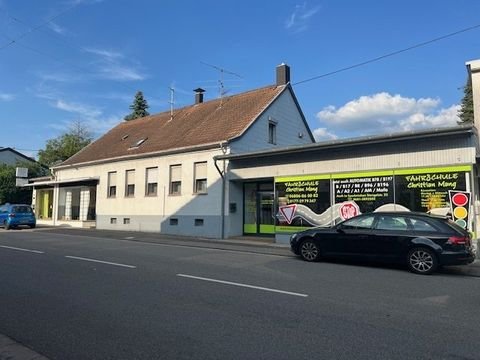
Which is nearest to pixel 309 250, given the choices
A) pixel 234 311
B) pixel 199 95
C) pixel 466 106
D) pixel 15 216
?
pixel 234 311

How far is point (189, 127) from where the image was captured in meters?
27.4

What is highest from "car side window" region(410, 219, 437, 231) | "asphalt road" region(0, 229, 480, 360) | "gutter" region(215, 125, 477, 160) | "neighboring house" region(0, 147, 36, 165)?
"neighboring house" region(0, 147, 36, 165)

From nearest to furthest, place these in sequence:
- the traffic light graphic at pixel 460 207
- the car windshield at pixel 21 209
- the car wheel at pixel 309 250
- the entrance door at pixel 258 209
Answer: the car wheel at pixel 309 250 → the traffic light graphic at pixel 460 207 → the entrance door at pixel 258 209 → the car windshield at pixel 21 209

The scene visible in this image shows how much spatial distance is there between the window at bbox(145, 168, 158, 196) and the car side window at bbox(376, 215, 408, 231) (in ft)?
52.9

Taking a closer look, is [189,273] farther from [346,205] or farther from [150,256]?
[346,205]

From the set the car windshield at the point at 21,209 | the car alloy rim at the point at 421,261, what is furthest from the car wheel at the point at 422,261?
the car windshield at the point at 21,209

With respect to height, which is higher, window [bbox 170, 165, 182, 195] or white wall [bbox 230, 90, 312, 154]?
white wall [bbox 230, 90, 312, 154]

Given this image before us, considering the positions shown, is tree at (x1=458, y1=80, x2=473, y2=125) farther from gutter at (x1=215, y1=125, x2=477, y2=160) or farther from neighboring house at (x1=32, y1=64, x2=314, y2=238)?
gutter at (x1=215, y1=125, x2=477, y2=160)

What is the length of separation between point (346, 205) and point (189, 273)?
28.7 feet

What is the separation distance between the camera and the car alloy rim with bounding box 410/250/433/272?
Answer: 427 inches

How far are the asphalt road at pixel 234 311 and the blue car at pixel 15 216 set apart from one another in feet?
60.6

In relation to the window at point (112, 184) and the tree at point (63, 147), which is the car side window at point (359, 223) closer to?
the window at point (112, 184)

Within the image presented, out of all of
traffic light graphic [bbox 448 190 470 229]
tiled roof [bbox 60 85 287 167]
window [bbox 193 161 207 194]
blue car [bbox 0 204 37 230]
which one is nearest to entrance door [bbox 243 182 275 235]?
window [bbox 193 161 207 194]

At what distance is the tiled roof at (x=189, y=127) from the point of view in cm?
2431
